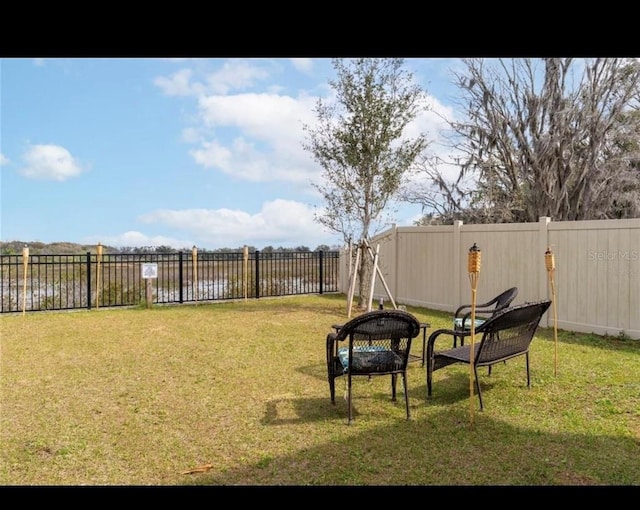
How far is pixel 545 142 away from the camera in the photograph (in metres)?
12.6

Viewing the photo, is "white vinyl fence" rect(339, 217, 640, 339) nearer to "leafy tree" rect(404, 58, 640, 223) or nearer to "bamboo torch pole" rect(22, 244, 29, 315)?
"leafy tree" rect(404, 58, 640, 223)

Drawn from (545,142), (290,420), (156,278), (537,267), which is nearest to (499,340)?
(290,420)

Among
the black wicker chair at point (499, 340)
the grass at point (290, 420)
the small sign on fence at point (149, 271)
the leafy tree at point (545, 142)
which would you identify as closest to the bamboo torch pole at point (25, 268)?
the small sign on fence at point (149, 271)

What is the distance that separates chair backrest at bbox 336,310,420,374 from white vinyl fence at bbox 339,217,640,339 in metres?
4.40

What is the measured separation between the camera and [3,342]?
6305 millimetres

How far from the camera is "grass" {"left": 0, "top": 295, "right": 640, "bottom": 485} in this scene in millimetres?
2656

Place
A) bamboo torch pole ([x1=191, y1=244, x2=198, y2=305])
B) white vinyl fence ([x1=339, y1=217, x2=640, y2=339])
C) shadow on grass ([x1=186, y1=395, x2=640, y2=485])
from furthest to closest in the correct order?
bamboo torch pole ([x1=191, y1=244, x2=198, y2=305]) < white vinyl fence ([x1=339, y1=217, x2=640, y2=339]) < shadow on grass ([x1=186, y1=395, x2=640, y2=485])

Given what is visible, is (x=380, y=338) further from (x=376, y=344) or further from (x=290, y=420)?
(x=290, y=420)

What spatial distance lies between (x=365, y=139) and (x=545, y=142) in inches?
259

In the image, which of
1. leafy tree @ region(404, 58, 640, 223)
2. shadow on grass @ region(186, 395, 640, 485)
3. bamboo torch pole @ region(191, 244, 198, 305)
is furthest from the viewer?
leafy tree @ region(404, 58, 640, 223)

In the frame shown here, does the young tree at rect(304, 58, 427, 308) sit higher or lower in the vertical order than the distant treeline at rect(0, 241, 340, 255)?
higher

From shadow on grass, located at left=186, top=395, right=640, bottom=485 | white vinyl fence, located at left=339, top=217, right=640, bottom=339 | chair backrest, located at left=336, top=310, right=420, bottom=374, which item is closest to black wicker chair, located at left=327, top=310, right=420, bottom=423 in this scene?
chair backrest, located at left=336, top=310, right=420, bottom=374

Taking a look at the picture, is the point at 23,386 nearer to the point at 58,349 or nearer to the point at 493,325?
the point at 58,349

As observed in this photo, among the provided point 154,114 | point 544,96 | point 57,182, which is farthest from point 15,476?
point 544,96
